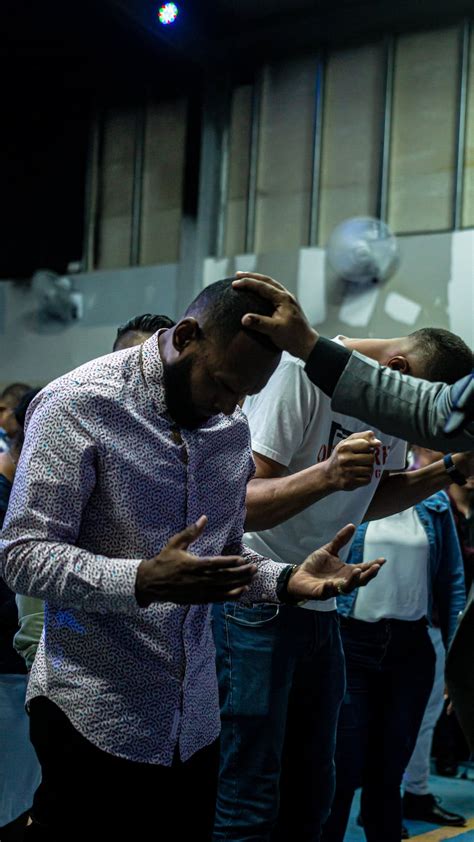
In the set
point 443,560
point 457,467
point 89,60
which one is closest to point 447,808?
point 443,560

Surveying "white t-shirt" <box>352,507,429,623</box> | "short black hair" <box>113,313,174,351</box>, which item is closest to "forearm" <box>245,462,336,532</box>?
"short black hair" <box>113,313,174,351</box>

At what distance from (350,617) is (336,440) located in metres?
1.14

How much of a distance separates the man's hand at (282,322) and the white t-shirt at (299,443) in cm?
67

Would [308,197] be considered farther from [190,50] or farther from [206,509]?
[206,509]

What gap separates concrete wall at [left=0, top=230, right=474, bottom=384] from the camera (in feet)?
29.0

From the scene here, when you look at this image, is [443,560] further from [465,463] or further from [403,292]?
[403,292]

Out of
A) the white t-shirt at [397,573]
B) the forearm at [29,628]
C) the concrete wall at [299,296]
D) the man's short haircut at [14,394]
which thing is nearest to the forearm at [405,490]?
the white t-shirt at [397,573]

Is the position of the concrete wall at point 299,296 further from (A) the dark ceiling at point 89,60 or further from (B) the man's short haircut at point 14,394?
(B) the man's short haircut at point 14,394

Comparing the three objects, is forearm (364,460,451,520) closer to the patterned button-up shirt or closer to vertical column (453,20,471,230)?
the patterned button-up shirt

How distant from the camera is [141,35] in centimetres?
1047

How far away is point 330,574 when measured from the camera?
2.25m

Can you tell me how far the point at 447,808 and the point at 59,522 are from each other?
394cm

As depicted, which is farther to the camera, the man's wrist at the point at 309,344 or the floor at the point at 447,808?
the floor at the point at 447,808

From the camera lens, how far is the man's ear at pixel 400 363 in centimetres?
276
